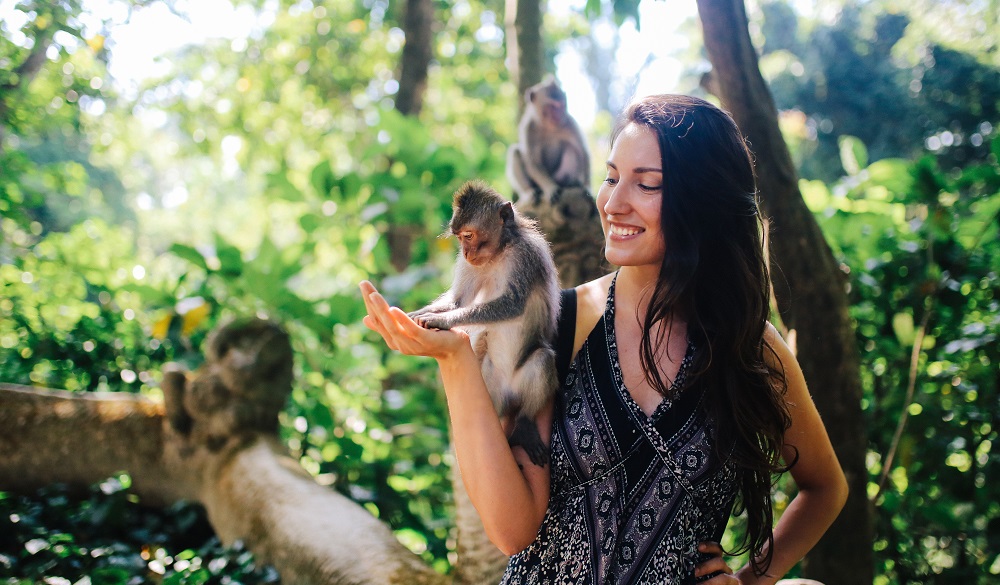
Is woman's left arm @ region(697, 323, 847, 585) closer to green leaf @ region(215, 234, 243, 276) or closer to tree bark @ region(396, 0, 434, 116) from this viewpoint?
green leaf @ region(215, 234, 243, 276)

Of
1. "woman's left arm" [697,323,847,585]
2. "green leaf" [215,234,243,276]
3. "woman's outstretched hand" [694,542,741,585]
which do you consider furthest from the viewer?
"green leaf" [215,234,243,276]

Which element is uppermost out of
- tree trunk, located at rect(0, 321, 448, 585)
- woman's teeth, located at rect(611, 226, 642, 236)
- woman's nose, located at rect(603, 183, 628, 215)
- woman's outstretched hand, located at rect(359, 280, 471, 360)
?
woman's nose, located at rect(603, 183, 628, 215)

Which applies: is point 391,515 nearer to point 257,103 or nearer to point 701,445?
point 701,445

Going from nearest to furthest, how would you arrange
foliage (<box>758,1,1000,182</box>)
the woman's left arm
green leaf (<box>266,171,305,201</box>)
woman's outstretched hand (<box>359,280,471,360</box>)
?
woman's outstretched hand (<box>359,280,471,360</box>)
the woman's left arm
green leaf (<box>266,171,305,201</box>)
foliage (<box>758,1,1000,182</box>)

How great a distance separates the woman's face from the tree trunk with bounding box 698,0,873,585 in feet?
2.94

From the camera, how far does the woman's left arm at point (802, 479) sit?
143 cm

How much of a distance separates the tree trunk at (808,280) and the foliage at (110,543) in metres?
1.99

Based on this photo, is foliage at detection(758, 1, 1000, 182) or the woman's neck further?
foliage at detection(758, 1, 1000, 182)

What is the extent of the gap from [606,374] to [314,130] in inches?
331

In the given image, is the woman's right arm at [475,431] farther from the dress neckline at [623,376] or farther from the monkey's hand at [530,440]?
the dress neckline at [623,376]

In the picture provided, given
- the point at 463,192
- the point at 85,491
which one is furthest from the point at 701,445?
the point at 85,491

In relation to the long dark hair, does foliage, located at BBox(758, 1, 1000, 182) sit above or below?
above

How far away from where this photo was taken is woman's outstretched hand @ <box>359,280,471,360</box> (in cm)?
119

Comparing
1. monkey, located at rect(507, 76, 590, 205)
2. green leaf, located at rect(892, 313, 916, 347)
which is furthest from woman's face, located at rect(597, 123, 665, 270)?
monkey, located at rect(507, 76, 590, 205)
